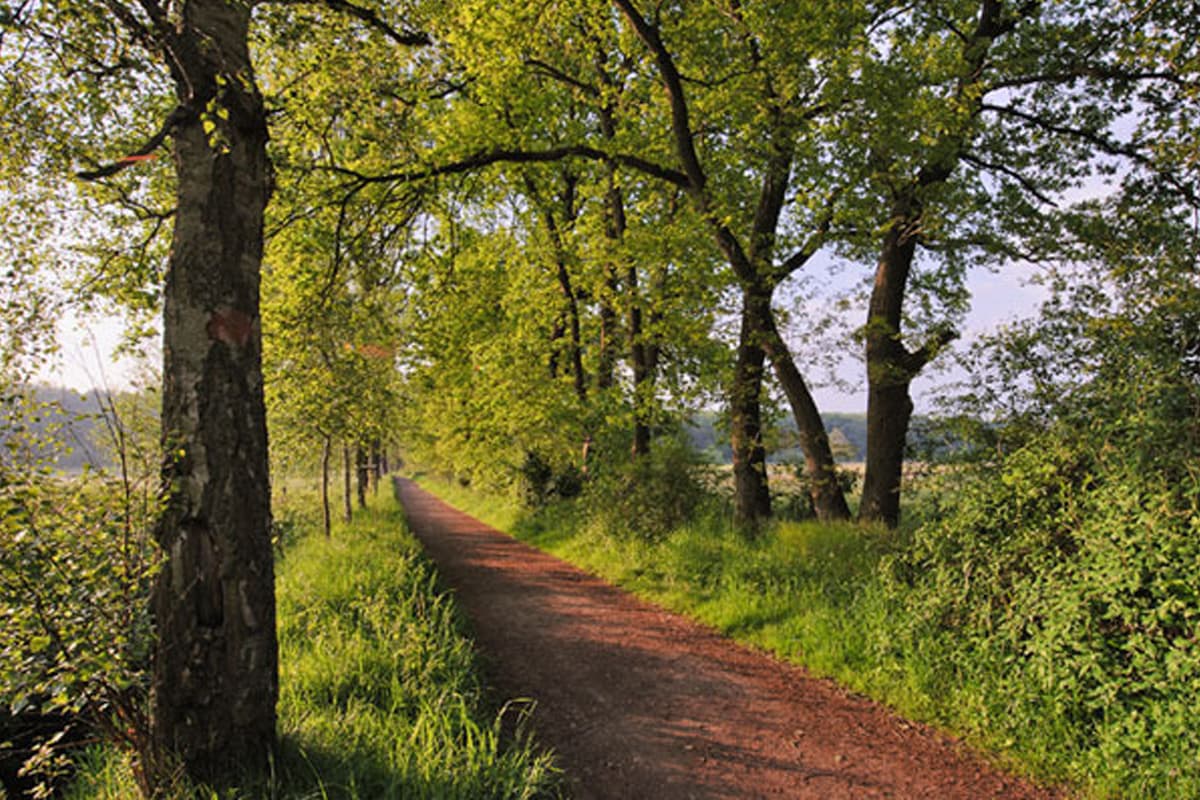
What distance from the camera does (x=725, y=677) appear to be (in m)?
5.98

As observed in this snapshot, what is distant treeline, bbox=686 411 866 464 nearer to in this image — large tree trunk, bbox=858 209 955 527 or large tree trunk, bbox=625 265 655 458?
large tree trunk, bbox=858 209 955 527

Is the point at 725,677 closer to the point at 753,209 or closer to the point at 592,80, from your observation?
the point at 753,209

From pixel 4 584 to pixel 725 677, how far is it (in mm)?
5708

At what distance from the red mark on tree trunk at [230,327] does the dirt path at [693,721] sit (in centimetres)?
387

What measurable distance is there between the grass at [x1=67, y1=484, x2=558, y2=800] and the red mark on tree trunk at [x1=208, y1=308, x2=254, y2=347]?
8.29 feet

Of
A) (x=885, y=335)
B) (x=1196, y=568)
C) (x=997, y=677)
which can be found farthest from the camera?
(x=885, y=335)

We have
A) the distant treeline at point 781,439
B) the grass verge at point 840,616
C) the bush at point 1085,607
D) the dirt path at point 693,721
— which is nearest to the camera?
the bush at point 1085,607

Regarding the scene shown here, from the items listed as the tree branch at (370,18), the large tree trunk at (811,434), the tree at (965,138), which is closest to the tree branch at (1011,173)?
the tree at (965,138)

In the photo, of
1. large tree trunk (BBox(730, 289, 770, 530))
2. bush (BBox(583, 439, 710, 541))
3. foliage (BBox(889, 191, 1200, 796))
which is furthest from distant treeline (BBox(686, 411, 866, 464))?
foliage (BBox(889, 191, 1200, 796))

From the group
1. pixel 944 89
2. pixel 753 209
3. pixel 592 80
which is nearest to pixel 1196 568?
pixel 944 89

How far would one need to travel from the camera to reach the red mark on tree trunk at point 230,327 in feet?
11.0

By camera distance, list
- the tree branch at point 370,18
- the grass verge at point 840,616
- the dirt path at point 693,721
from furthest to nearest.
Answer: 1. the tree branch at point 370,18
2. the grass verge at point 840,616
3. the dirt path at point 693,721

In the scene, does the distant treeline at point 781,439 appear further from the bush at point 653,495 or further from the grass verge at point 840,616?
the grass verge at point 840,616

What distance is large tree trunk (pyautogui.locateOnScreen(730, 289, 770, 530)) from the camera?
10414mm
